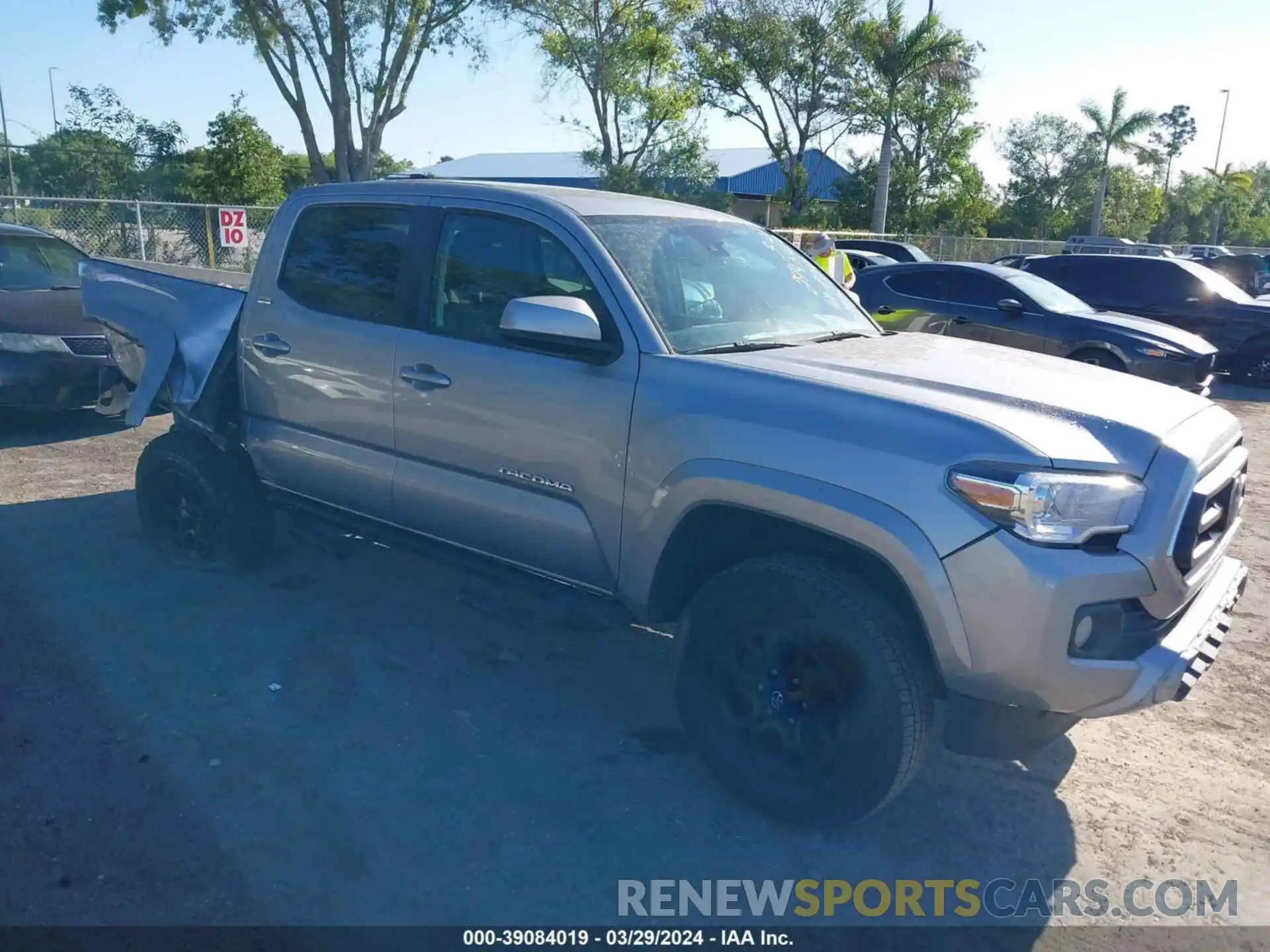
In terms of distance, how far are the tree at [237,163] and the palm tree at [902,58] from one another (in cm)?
1743

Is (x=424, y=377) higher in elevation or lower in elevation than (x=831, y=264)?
lower

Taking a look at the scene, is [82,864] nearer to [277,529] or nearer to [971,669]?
[971,669]

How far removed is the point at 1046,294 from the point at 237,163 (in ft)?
64.8

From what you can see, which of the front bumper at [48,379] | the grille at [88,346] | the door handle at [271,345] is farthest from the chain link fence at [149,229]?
the door handle at [271,345]

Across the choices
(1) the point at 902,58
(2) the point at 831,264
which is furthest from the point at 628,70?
(2) the point at 831,264

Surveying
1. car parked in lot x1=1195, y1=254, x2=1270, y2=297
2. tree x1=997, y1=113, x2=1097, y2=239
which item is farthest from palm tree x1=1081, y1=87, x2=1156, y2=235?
car parked in lot x1=1195, y1=254, x2=1270, y2=297

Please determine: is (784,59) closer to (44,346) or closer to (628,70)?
(628,70)

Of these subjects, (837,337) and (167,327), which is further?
(167,327)

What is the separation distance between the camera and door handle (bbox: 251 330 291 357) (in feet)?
16.3

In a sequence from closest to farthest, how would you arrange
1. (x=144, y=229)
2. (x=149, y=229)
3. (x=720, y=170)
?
(x=144, y=229) < (x=149, y=229) < (x=720, y=170)

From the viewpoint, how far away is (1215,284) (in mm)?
13906

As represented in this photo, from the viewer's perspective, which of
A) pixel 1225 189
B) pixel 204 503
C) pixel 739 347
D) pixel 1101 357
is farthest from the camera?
pixel 1225 189

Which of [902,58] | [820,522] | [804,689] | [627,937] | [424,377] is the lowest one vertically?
[627,937]

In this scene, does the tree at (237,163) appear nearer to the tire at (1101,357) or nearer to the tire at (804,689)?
the tire at (1101,357)
